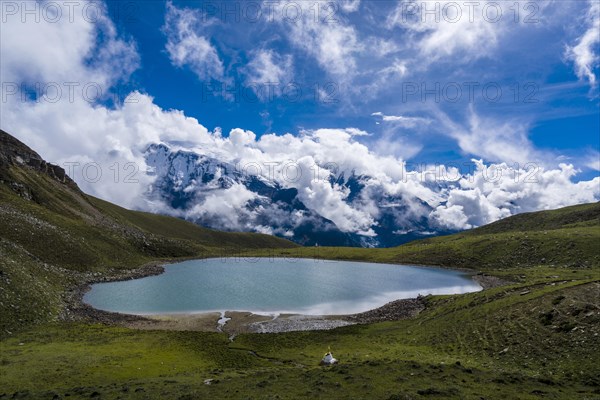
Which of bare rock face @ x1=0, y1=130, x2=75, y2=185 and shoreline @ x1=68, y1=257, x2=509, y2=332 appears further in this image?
bare rock face @ x1=0, y1=130, x2=75, y2=185

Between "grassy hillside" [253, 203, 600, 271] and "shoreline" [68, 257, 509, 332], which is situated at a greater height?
"grassy hillside" [253, 203, 600, 271]

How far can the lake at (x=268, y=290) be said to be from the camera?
2913 inches

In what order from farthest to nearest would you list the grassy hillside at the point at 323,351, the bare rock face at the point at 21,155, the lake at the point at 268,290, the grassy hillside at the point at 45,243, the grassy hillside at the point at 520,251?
the bare rock face at the point at 21,155 → the grassy hillside at the point at 520,251 → the lake at the point at 268,290 → the grassy hillside at the point at 45,243 → the grassy hillside at the point at 323,351

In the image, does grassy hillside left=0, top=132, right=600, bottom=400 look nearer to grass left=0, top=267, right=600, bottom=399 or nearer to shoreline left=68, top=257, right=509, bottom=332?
grass left=0, top=267, right=600, bottom=399

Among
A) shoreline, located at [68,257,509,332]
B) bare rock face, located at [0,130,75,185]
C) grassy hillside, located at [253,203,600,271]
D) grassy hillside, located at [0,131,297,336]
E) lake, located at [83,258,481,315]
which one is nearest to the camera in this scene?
grassy hillside, located at [0,131,297,336]

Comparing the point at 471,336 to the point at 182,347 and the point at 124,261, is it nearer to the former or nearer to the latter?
the point at 182,347

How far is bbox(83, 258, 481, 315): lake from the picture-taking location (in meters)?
74.0

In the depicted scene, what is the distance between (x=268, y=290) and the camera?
92.8m

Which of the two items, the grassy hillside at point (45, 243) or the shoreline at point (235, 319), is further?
the shoreline at point (235, 319)

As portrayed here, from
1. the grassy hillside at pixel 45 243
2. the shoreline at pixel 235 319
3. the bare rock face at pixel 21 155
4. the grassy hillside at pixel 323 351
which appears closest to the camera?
the grassy hillside at pixel 323 351

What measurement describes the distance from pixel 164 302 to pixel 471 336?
60560 mm

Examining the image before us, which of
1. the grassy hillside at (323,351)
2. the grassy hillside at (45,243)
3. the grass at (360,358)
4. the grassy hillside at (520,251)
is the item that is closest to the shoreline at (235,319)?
the grassy hillside at (323,351)

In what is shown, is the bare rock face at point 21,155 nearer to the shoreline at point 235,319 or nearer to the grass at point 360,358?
the shoreline at point 235,319

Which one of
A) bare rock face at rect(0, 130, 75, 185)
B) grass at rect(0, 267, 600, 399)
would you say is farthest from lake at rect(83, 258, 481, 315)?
bare rock face at rect(0, 130, 75, 185)
